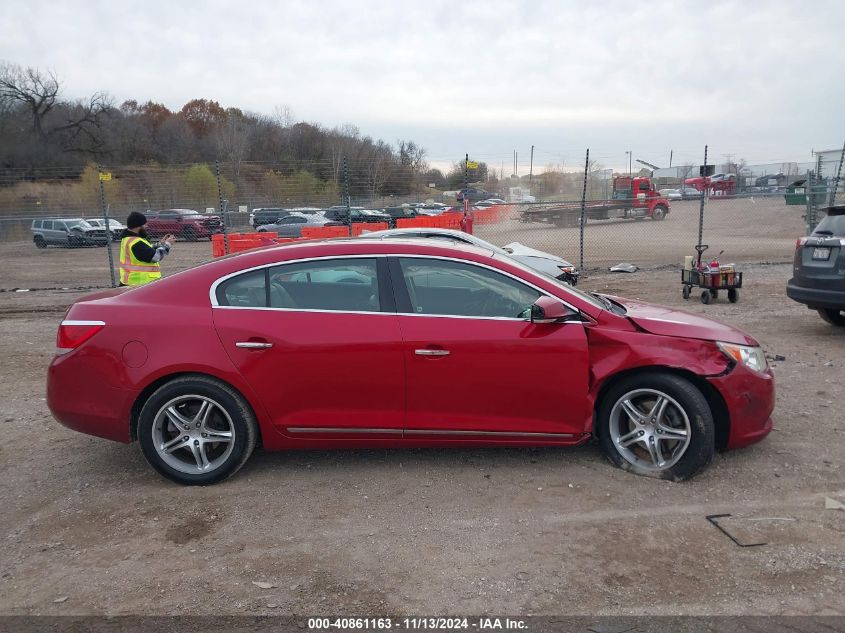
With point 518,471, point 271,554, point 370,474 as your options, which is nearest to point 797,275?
point 518,471

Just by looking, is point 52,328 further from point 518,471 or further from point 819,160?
point 819,160

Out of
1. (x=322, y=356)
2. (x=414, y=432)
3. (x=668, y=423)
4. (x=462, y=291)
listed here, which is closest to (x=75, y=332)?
(x=322, y=356)

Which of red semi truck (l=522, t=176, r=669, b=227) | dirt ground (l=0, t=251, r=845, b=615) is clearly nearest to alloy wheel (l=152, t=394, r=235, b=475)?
dirt ground (l=0, t=251, r=845, b=615)

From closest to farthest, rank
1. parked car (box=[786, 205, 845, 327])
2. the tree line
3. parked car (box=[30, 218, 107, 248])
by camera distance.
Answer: parked car (box=[786, 205, 845, 327])
parked car (box=[30, 218, 107, 248])
the tree line

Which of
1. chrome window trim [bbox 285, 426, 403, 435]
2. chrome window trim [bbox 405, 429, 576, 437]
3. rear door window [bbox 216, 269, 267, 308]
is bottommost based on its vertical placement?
chrome window trim [bbox 405, 429, 576, 437]

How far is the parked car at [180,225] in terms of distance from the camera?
81.9 ft

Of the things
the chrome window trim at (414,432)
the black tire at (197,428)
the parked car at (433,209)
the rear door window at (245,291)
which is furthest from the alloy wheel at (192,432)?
the parked car at (433,209)

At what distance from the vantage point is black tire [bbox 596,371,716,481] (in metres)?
3.99

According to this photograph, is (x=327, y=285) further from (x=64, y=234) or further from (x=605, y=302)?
(x=64, y=234)

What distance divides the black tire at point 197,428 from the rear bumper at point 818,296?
642 cm

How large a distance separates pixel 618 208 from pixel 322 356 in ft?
93.9

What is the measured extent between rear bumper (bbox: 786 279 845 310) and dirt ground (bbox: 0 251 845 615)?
2.61m

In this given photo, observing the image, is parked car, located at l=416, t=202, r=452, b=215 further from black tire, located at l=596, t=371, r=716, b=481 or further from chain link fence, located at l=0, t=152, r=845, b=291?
black tire, located at l=596, t=371, r=716, b=481

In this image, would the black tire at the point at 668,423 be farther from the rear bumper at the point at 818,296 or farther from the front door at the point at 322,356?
the rear bumper at the point at 818,296
